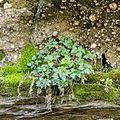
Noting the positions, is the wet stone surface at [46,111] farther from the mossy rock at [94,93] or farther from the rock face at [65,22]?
the rock face at [65,22]

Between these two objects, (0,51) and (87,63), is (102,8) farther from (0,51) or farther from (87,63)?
(0,51)

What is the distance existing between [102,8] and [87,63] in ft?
1.27

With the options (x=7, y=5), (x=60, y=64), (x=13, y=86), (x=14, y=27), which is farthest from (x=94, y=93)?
(x=7, y=5)

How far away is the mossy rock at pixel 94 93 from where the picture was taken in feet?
6.46

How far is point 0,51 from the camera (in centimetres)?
214

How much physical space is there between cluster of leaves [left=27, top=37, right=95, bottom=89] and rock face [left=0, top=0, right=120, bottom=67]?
88 mm

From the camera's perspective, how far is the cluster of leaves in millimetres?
1930

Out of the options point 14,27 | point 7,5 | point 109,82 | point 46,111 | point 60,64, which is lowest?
point 46,111

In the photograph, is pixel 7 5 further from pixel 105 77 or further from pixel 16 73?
pixel 105 77

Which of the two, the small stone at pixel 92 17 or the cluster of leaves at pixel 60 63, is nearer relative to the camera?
the cluster of leaves at pixel 60 63

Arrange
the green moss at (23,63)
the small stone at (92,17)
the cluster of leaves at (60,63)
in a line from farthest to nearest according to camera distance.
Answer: the small stone at (92,17), the green moss at (23,63), the cluster of leaves at (60,63)

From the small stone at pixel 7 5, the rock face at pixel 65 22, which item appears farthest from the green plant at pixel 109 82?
the small stone at pixel 7 5

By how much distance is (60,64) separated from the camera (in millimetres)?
1982

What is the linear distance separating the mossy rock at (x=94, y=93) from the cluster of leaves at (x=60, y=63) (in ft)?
0.19
